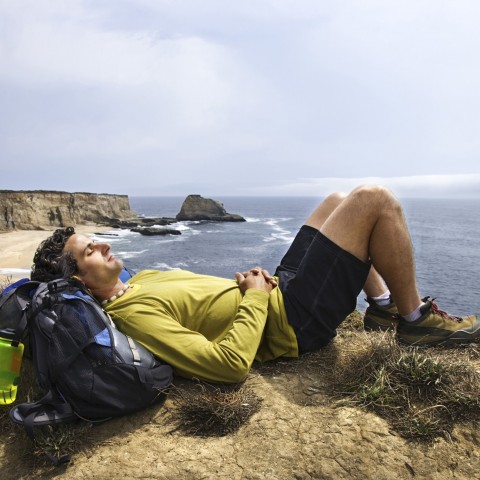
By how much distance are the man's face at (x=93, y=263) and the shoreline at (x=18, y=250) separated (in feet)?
83.7

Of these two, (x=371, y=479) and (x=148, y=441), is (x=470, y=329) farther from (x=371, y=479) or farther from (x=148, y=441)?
(x=148, y=441)

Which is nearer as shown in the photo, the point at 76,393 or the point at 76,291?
the point at 76,393

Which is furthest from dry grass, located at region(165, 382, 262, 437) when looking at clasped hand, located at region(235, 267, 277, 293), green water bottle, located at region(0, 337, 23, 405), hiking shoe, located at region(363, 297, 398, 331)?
hiking shoe, located at region(363, 297, 398, 331)

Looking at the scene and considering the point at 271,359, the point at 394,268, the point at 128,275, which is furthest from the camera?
the point at 128,275

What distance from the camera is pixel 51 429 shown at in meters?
2.87

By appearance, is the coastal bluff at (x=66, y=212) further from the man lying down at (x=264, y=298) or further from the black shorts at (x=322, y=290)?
the black shorts at (x=322, y=290)

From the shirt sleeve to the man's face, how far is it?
405mm

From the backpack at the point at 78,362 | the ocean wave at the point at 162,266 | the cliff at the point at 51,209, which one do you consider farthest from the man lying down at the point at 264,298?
the cliff at the point at 51,209

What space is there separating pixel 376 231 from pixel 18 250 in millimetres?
46293

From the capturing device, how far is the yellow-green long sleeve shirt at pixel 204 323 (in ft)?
10.2

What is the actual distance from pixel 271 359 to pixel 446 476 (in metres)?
1.63

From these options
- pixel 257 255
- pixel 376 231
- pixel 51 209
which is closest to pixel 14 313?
pixel 376 231

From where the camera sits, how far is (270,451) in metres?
2.75

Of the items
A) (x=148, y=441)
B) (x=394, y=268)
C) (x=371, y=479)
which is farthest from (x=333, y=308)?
(x=148, y=441)
